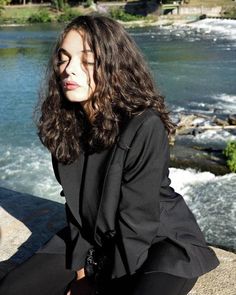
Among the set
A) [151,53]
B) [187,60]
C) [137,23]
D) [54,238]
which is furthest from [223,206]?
[137,23]

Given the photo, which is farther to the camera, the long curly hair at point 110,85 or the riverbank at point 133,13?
the riverbank at point 133,13

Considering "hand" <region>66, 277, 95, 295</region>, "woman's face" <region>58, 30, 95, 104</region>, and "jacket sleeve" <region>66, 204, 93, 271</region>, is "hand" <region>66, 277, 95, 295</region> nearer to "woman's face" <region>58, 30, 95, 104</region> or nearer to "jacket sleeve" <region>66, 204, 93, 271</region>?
"jacket sleeve" <region>66, 204, 93, 271</region>

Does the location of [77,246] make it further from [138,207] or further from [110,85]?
[110,85]

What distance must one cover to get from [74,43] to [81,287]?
111 centimetres

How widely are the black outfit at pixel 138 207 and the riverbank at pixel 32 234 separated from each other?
52cm

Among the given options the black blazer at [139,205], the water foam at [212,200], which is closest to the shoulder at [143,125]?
the black blazer at [139,205]

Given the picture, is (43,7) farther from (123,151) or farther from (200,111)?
(123,151)

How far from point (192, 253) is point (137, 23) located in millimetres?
45454

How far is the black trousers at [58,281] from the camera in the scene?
183 centimetres

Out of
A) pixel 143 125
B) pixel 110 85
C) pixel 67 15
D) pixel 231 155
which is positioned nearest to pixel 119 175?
pixel 143 125

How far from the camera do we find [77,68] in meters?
1.93

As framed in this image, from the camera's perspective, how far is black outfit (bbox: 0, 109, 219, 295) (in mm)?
1878

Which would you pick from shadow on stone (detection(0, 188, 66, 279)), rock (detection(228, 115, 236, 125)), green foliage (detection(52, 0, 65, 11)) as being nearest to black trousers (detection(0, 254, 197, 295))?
shadow on stone (detection(0, 188, 66, 279))

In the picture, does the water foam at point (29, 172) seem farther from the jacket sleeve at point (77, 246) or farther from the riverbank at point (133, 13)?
the riverbank at point (133, 13)
